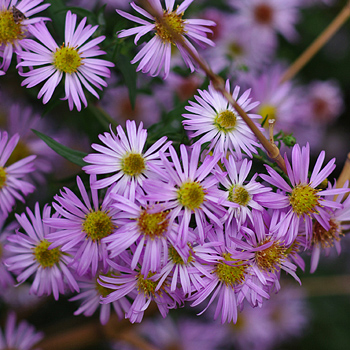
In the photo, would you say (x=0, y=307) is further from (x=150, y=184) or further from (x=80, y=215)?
(x=150, y=184)

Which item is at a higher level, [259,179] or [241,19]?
[241,19]

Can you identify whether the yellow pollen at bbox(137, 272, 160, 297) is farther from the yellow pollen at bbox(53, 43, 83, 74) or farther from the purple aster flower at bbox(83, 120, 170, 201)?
the yellow pollen at bbox(53, 43, 83, 74)

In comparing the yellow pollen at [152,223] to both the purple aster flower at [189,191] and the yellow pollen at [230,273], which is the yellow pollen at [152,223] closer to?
the purple aster flower at [189,191]

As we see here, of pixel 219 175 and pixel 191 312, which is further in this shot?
pixel 191 312

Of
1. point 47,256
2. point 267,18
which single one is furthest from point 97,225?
point 267,18

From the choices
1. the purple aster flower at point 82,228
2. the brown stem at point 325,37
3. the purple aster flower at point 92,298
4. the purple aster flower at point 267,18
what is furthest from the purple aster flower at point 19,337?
the purple aster flower at point 267,18

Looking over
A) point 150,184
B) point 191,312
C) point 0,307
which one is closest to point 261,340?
point 191,312
